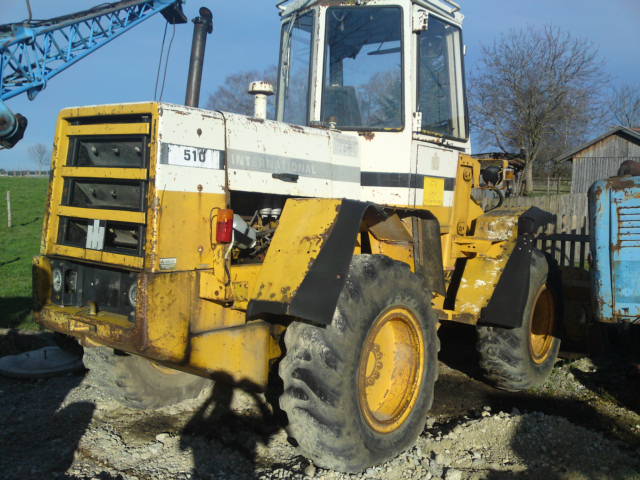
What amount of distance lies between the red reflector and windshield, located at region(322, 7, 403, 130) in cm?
→ 149

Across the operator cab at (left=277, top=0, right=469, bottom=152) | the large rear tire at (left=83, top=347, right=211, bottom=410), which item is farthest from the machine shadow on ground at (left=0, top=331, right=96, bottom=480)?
the operator cab at (left=277, top=0, right=469, bottom=152)

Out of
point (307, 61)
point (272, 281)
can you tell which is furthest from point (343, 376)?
point (307, 61)

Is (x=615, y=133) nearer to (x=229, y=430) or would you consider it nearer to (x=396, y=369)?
(x=396, y=369)

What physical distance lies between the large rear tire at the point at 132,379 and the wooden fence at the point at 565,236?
399 cm

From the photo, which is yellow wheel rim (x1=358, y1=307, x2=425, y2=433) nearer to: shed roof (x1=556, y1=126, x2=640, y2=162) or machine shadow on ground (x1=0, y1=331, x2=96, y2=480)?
machine shadow on ground (x1=0, y1=331, x2=96, y2=480)

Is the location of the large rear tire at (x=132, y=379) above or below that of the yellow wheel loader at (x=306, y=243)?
below

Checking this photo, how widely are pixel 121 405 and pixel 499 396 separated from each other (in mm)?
3227

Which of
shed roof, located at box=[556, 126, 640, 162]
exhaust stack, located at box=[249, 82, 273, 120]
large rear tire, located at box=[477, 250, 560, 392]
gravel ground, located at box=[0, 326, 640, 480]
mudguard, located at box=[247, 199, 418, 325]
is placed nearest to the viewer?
mudguard, located at box=[247, 199, 418, 325]

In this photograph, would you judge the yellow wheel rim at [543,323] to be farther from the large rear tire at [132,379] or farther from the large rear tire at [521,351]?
the large rear tire at [132,379]

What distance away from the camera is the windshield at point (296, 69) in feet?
16.1

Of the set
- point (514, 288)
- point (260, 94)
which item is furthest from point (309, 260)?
point (514, 288)

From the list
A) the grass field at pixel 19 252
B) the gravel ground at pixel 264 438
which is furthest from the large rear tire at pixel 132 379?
the grass field at pixel 19 252

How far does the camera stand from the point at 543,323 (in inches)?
234

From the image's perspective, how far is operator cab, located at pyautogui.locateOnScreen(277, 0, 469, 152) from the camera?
4.70 metres
